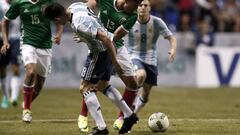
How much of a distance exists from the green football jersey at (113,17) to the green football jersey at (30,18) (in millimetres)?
2242

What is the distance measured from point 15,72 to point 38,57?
17.1 feet

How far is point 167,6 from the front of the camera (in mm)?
29594

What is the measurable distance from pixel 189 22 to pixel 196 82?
120 inches

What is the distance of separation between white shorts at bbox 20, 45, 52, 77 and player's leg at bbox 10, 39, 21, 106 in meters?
4.70

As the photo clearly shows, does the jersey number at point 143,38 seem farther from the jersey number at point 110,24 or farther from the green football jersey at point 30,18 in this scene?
the jersey number at point 110,24

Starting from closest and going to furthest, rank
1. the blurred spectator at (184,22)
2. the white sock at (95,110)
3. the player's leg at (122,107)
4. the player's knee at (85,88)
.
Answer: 1. the white sock at (95,110)
2. the player's knee at (85,88)
3. the player's leg at (122,107)
4. the blurred spectator at (184,22)

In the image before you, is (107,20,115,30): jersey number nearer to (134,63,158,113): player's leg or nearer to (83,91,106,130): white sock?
(83,91,106,130): white sock

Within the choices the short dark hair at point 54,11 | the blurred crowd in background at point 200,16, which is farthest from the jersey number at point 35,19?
the blurred crowd in background at point 200,16

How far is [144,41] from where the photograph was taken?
15.8 metres

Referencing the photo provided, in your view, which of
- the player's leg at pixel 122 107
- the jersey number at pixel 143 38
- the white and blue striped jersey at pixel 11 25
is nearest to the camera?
the player's leg at pixel 122 107

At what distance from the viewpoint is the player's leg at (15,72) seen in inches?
786

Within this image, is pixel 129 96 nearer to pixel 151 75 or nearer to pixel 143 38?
pixel 151 75

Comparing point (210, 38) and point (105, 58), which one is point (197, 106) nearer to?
point (105, 58)

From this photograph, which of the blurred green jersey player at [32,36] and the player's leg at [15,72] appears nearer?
the blurred green jersey player at [32,36]
